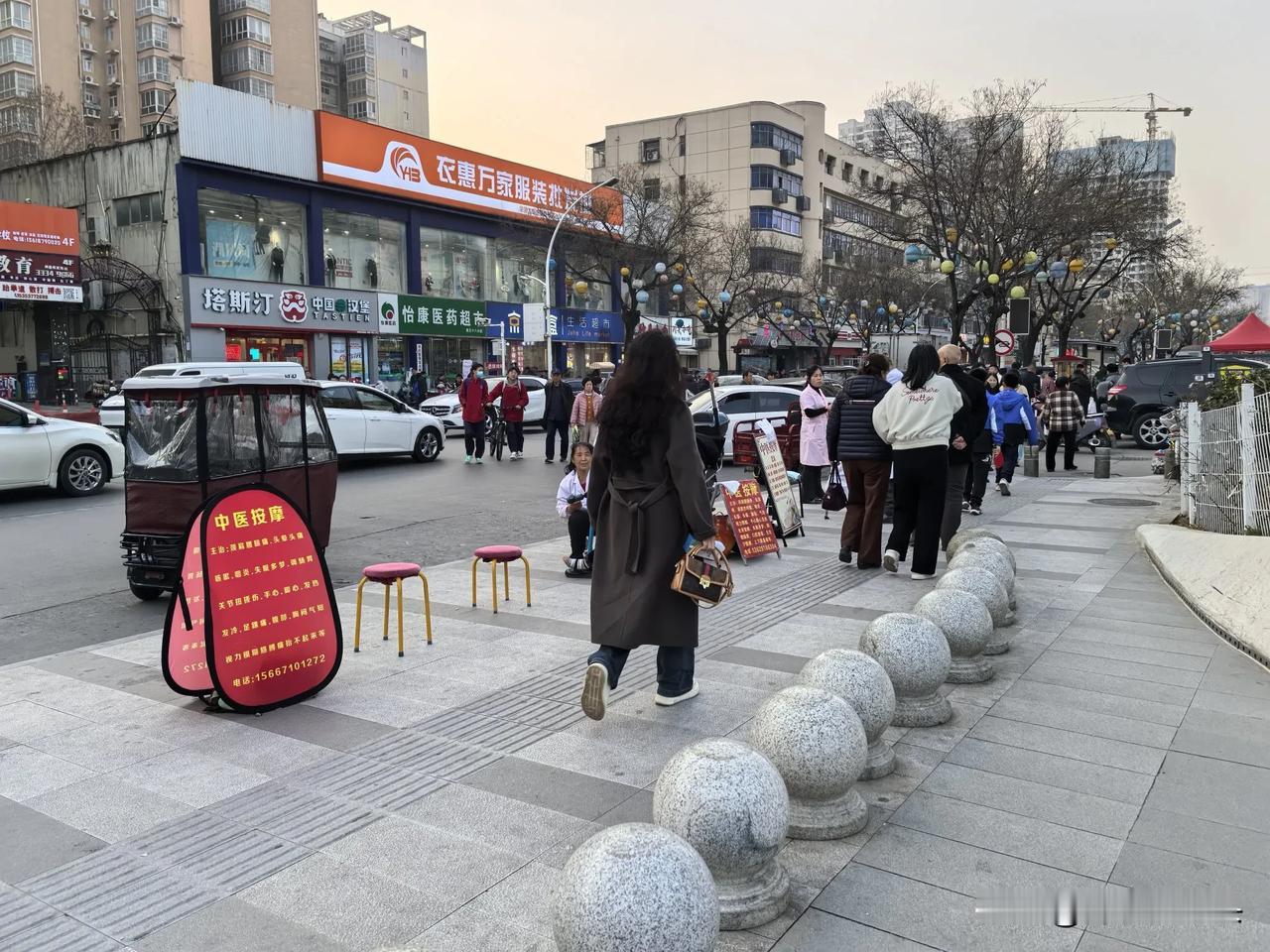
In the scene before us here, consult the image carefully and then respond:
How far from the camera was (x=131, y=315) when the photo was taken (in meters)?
30.7

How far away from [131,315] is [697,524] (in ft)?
103

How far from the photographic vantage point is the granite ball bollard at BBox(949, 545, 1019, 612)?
20.8ft

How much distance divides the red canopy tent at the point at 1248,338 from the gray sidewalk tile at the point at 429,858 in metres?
18.8

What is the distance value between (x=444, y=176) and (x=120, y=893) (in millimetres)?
36221

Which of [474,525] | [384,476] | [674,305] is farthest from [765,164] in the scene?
[474,525]

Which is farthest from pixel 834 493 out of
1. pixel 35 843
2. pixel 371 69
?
pixel 371 69

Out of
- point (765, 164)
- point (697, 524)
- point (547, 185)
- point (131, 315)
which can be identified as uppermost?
point (765, 164)

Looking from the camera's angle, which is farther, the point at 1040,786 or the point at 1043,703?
the point at 1043,703

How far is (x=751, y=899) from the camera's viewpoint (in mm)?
2912

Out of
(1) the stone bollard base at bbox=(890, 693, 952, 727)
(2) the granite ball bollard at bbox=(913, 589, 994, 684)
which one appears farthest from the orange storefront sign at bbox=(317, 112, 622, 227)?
(1) the stone bollard base at bbox=(890, 693, 952, 727)

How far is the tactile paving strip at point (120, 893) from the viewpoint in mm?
2949

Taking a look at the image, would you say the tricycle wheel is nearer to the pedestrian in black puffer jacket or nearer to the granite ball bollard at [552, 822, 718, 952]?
the pedestrian in black puffer jacket

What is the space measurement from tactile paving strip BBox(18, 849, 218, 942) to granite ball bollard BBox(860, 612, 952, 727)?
2948 mm

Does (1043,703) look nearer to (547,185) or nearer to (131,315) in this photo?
(131,315)
